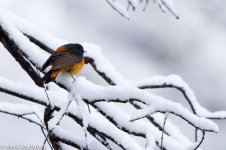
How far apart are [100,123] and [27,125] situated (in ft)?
20.8

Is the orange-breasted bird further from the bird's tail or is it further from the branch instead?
the branch

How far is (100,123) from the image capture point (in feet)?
8.93

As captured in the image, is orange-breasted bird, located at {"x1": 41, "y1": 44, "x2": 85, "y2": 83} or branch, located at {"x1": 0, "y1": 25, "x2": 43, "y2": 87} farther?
orange-breasted bird, located at {"x1": 41, "y1": 44, "x2": 85, "y2": 83}

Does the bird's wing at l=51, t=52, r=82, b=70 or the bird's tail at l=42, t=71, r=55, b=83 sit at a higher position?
the bird's wing at l=51, t=52, r=82, b=70

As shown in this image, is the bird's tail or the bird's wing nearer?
the bird's tail

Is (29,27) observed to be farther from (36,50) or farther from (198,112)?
(198,112)

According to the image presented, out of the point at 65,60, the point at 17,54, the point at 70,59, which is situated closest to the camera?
the point at 17,54

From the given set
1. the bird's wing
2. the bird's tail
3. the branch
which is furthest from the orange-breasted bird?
the branch

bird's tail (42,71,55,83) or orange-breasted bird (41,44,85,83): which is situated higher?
orange-breasted bird (41,44,85,83)

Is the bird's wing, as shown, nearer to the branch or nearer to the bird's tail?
the bird's tail

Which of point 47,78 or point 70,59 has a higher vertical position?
point 70,59

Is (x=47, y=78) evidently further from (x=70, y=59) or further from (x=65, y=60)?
(x=70, y=59)

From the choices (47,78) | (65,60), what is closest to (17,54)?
(47,78)

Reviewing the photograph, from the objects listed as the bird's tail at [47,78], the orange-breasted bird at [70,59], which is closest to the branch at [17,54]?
the bird's tail at [47,78]
